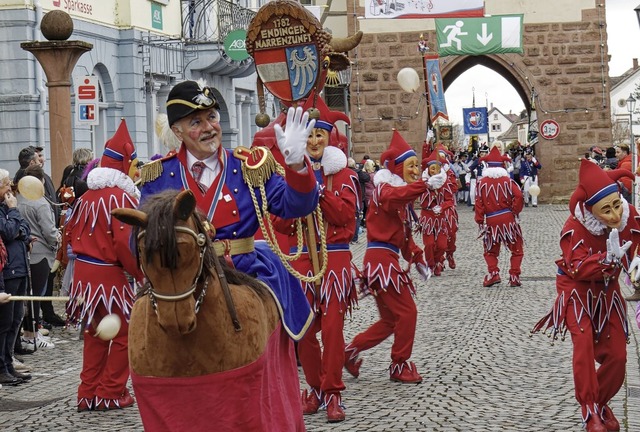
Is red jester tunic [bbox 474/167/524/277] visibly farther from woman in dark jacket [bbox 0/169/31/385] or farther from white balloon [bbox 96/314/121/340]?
white balloon [bbox 96/314/121/340]

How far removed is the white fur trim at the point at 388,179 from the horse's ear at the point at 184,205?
17.2 ft

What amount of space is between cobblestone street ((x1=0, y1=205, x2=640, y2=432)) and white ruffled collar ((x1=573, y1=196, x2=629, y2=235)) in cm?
130

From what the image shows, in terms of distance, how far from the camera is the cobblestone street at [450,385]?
8.15m

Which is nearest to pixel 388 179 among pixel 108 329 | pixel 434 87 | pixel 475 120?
pixel 434 87

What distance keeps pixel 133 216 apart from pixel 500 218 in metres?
12.9

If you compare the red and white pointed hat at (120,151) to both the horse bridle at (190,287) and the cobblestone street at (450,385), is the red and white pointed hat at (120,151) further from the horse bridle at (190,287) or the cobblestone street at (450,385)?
the horse bridle at (190,287)

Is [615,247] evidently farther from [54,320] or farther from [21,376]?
[54,320]

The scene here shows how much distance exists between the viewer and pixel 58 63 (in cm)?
1455

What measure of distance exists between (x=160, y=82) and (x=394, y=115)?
13.6 m

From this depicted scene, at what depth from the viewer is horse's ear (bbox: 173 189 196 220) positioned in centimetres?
456

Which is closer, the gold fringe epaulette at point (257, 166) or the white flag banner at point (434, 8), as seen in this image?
the gold fringe epaulette at point (257, 166)

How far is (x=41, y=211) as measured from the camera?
1206cm

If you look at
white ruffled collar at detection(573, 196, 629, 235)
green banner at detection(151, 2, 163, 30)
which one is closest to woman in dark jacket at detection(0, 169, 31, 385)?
white ruffled collar at detection(573, 196, 629, 235)

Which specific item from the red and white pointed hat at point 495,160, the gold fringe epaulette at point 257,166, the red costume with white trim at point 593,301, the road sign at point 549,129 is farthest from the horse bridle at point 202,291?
the road sign at point 549,129
